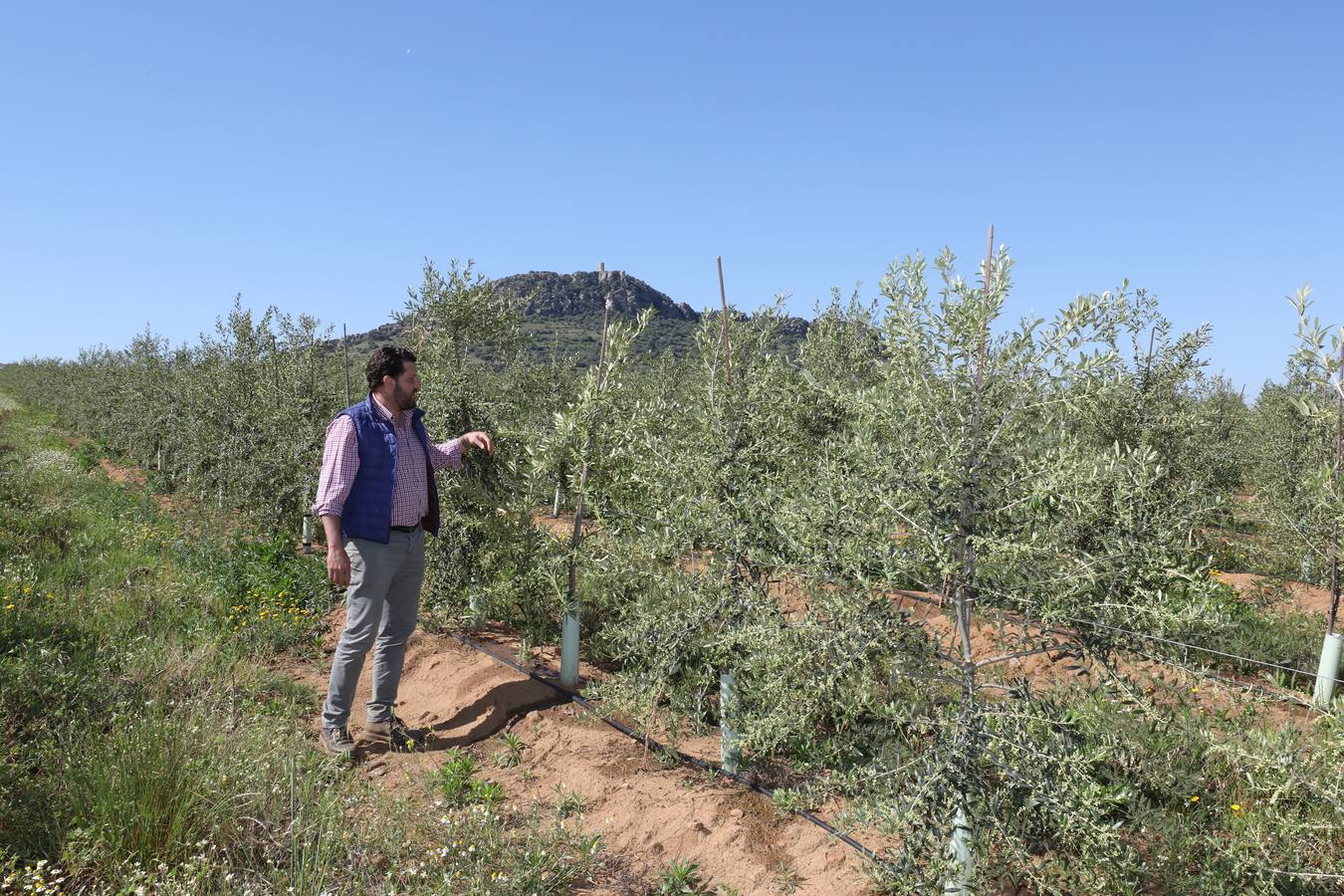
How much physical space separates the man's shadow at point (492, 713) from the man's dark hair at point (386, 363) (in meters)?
2.28

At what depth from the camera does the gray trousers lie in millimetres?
4422

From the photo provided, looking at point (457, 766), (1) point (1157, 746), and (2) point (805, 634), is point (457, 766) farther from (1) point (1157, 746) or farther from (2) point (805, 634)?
(1) point (1157, 746)

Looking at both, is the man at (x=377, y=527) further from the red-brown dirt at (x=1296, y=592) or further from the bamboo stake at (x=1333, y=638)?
the red-brown dirt at (x=1296, y=592)

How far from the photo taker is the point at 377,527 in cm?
439

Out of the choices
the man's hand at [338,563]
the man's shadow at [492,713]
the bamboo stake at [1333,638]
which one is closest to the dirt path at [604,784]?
the man's shadow at [492,713]

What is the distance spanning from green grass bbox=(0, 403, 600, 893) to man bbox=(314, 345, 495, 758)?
1.45 feet

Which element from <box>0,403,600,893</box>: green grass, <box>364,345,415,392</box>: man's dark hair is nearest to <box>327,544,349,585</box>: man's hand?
<box>0,403,600,893</box>: green grass

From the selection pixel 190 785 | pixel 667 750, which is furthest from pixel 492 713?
pixel 190 785

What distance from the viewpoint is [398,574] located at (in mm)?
4719

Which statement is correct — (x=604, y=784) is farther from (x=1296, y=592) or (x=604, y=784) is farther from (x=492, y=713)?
(x=1296, y=592)

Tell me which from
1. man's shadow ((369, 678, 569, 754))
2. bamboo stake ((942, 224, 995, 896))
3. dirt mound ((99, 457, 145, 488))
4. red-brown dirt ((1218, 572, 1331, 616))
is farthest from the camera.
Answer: dirt mound ((99, 457, 145, 488))

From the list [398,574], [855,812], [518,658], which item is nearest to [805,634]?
[855,812]

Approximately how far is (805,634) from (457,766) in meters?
2.33

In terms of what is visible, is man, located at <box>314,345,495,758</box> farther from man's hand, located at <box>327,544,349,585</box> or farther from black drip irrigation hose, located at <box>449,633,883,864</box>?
black drip irrigation hose, located at <box>449,633,883,864</box>
